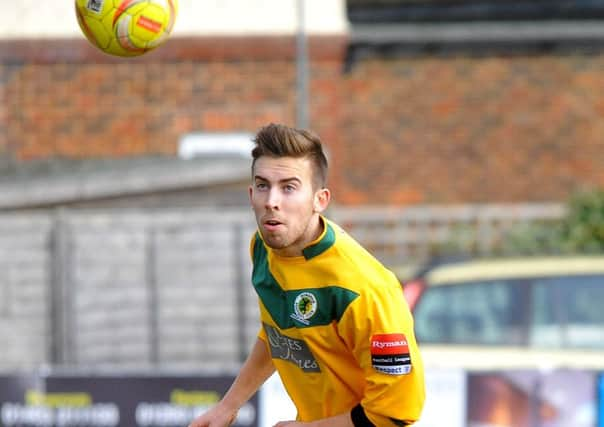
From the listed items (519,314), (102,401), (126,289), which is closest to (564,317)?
(519,314)

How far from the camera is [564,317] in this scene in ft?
25.1

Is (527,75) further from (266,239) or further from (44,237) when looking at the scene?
(266,239)

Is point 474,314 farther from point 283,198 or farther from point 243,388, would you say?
point 283,198

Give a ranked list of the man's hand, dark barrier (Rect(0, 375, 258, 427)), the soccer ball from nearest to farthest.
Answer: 1. the man's hand
2. the soccer ball
3. dark barrier (Rect(0, 375, 258, 427))

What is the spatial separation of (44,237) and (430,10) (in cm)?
678

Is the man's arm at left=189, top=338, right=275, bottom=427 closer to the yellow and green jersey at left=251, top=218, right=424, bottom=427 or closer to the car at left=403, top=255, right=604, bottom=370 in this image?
the yellow and green jersey at left=251, top=218, right=424, bottom=427

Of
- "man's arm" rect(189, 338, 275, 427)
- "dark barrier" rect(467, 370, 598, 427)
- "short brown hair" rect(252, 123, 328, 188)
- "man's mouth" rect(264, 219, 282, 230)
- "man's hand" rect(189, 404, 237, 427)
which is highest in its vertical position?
"short brown hair" rect(252, 123, 328, 188)

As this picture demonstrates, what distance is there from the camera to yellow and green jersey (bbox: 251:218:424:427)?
3.58 meters

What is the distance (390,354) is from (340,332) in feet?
0.70

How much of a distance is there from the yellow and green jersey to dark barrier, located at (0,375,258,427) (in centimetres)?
367

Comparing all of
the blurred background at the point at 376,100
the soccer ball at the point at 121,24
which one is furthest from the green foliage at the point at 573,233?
the soccer ball at the point at 121,24

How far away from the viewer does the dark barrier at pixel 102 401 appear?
25.0 ft

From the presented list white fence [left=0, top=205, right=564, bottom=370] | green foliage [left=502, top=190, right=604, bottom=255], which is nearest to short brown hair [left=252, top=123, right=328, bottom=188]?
white fence [left=0, top=205, right=564, bottom=370]

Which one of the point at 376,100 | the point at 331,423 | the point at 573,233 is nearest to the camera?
the point at 331,423
